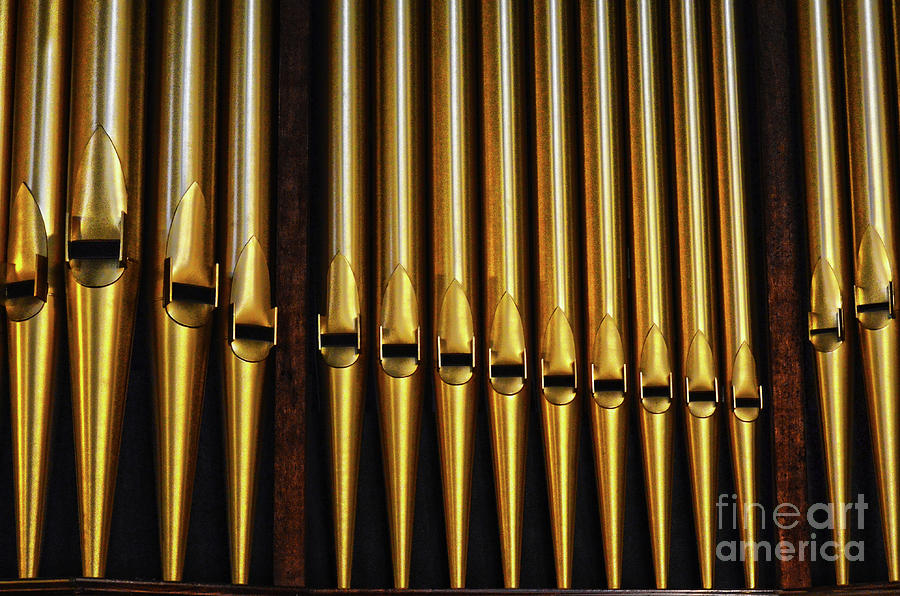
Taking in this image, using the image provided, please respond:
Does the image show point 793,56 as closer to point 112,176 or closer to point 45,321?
point 112,176

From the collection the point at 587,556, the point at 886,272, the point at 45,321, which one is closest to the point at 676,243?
the point at 886,272

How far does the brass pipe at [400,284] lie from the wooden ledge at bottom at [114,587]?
0.60 metres

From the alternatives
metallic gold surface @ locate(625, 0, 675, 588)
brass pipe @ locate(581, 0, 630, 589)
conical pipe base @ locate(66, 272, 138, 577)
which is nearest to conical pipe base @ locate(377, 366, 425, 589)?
brass pipe @ locate(581, 0, 630, 589)

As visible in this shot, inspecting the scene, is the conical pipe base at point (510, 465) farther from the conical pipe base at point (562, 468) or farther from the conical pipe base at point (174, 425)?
the conical pipe base at point (174, 425)

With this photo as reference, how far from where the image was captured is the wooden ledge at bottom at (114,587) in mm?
4102

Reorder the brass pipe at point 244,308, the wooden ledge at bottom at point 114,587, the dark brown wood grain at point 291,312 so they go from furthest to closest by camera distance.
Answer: the dark brown wood grain at point 291,312 < the brass pipe at point 244,308 < the wooden ledge at bottom at point 114,587

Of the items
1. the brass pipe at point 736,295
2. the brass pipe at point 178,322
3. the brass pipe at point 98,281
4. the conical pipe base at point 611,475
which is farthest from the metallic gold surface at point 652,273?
the brass pipe at point 98,281

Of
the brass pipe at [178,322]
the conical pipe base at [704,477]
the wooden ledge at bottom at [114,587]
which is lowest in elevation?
the wooden ledge at bottom at [114,587]

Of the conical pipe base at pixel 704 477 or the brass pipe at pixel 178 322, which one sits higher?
the brass pipe at pixel 178 322

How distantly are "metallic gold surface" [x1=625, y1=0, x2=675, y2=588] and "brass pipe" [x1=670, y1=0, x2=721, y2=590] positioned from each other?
0.07 m

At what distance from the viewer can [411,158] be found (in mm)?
4902

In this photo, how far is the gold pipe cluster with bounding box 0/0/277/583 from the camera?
4285 mm

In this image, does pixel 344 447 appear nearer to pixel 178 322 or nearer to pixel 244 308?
pixel 244 308

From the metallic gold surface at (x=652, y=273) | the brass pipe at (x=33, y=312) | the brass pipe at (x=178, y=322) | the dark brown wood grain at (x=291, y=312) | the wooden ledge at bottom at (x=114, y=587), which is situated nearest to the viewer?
the wooden ledge at bottom at (x=114, y=587)
